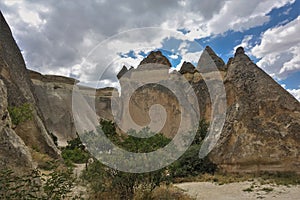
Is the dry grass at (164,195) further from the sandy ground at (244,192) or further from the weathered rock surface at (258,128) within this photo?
the weathered rock surface at (258,128)

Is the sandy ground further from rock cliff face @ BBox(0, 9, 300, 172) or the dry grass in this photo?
rock cliff face @ BBox(0, 9, 300, 172)

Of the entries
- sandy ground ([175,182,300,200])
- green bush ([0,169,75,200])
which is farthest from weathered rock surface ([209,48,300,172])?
green bush ([0,169,75,200])

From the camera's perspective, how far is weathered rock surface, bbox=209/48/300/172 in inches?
438

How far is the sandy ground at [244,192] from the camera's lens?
25.4ft

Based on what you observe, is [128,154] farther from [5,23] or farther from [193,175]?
[5,23]

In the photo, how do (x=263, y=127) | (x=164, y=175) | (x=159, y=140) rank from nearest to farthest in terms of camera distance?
1. (x=164, y=175)
2. (x=159, y=140)
3. (x=263, y=127)

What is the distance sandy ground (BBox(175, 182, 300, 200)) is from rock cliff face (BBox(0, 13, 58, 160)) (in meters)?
8.00

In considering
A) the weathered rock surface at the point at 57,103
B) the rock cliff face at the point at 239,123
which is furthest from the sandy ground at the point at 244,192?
the weathered rock surface at the point at 57,103

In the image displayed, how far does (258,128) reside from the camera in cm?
1191

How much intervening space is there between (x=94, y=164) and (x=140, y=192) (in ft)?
3.69

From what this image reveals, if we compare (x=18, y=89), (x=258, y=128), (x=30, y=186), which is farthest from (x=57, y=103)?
(x=30, y=186)

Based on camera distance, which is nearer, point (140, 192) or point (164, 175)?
point (140, 192)

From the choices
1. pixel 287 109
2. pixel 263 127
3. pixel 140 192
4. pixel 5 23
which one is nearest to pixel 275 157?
pixel 263 127

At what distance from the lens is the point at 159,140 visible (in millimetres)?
7328
